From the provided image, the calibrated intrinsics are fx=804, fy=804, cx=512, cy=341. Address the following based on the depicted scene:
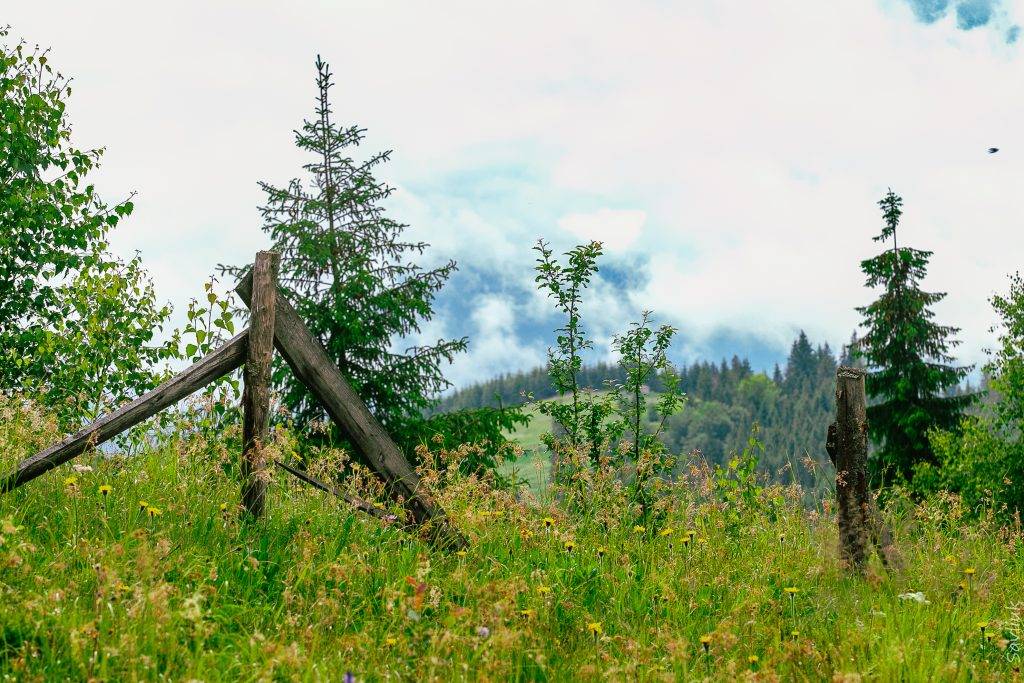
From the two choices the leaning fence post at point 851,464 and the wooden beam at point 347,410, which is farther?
the leaning fence post at point 851,464

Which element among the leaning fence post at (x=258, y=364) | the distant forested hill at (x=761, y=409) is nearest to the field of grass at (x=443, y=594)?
the leaning fence post at (x=258, y=364)

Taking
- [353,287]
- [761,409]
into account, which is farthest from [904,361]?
[761,409]

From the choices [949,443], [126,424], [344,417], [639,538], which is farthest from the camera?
[949,443]

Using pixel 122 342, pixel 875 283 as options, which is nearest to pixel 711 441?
pixel 875 283

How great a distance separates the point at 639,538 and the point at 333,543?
2.35m

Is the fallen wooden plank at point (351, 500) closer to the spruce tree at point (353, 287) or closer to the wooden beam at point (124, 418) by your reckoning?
the wooden beam at point (124, 418)

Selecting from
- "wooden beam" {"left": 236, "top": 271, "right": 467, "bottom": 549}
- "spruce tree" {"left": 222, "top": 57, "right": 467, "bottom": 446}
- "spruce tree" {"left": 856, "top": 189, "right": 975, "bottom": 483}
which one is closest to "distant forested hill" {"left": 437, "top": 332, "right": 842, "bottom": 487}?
"spruce tree" {"left": 856, "top": 189, "right": 975, "bottom": 483}

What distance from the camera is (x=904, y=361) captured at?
3184 centimetres

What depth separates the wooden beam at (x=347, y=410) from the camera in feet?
17.8

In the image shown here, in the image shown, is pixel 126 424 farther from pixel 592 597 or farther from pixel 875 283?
pixel 875 283

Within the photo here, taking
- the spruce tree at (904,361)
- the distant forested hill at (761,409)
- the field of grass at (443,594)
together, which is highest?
the distant forested hill at (761,409)

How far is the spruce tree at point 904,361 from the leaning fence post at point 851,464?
2616cm

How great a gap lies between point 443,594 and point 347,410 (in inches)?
64.0

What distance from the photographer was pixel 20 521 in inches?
176
